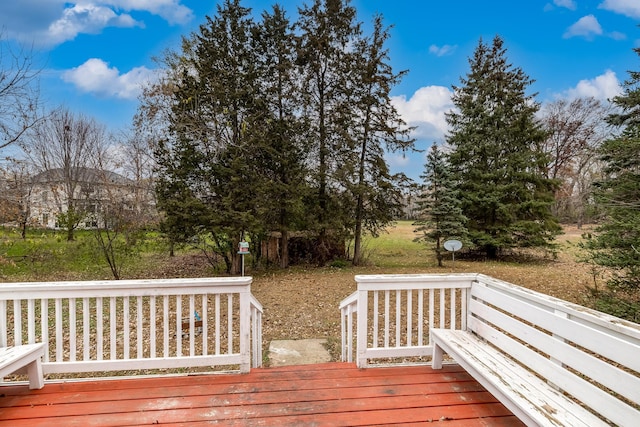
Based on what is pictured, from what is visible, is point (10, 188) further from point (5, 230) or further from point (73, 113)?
point (73, 113)

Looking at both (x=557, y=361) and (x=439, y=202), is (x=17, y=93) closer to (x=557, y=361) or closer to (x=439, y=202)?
(x=557, y=361)

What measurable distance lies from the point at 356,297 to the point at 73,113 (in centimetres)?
1936

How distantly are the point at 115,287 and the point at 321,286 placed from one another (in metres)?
6.63

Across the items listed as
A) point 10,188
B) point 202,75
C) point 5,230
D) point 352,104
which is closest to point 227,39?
point 202,75

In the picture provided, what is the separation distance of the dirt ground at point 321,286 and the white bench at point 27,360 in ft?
9.85

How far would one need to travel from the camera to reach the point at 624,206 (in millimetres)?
5465

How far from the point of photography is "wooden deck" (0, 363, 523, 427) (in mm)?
2205

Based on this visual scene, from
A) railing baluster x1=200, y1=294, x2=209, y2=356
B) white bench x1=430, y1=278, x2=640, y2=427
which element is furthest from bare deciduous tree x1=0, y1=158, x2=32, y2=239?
white bench x1=430, y1=278, x2=640, y2=427

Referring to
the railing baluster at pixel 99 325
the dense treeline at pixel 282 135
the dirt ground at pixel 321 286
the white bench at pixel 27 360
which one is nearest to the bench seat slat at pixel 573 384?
the dirt ground at pixel 321 286

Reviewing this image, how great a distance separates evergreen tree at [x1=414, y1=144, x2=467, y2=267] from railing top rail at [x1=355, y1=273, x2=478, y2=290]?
9434 millimetres

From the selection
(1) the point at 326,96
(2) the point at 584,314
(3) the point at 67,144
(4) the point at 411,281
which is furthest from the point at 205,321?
(3) the point at 67,144

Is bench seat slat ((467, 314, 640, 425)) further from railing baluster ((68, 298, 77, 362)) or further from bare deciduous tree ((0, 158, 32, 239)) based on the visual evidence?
bare deciduous tree ((0, 158, 32, 239))

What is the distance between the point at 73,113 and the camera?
1661cm

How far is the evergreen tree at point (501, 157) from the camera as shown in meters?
13.4
